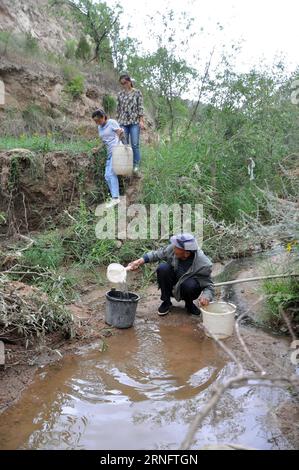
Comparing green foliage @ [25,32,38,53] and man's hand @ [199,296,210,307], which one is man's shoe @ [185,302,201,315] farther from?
green foliage @ [25,32,38,53]

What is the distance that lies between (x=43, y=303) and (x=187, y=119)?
6829 mm

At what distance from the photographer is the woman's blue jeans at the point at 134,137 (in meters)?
7.31

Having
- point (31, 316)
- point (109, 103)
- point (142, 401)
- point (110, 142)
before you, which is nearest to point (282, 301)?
point (142, 401)

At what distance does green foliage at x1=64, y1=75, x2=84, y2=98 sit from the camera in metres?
10.5

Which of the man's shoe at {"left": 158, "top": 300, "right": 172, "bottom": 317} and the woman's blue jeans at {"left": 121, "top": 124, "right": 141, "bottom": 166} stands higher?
the woman's blue jeans at {"left": 121, "top": 124, "right": 141, "bottom": 166}

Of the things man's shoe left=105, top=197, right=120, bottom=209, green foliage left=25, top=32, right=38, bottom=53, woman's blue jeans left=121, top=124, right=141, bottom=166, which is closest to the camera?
man's shoe left=105, top=197, right=120, bottom=209

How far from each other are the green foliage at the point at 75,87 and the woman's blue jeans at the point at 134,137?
3.69 m

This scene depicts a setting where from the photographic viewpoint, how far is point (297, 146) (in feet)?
28.8

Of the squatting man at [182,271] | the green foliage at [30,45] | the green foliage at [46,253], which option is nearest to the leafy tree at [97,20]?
the green foliage at [30,45]

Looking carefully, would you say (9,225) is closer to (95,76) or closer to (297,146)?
(297,146)

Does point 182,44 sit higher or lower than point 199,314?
higher

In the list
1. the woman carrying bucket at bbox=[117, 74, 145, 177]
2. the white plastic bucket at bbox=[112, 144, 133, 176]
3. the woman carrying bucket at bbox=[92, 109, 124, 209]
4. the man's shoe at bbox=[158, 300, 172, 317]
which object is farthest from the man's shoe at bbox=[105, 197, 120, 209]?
the man's shoe at bbox=[158, 300, 172, 317]

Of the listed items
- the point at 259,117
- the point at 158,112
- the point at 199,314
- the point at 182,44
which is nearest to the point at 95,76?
the point at 158,112

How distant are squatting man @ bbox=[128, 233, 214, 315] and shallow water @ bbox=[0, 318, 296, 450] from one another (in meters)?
0.63
